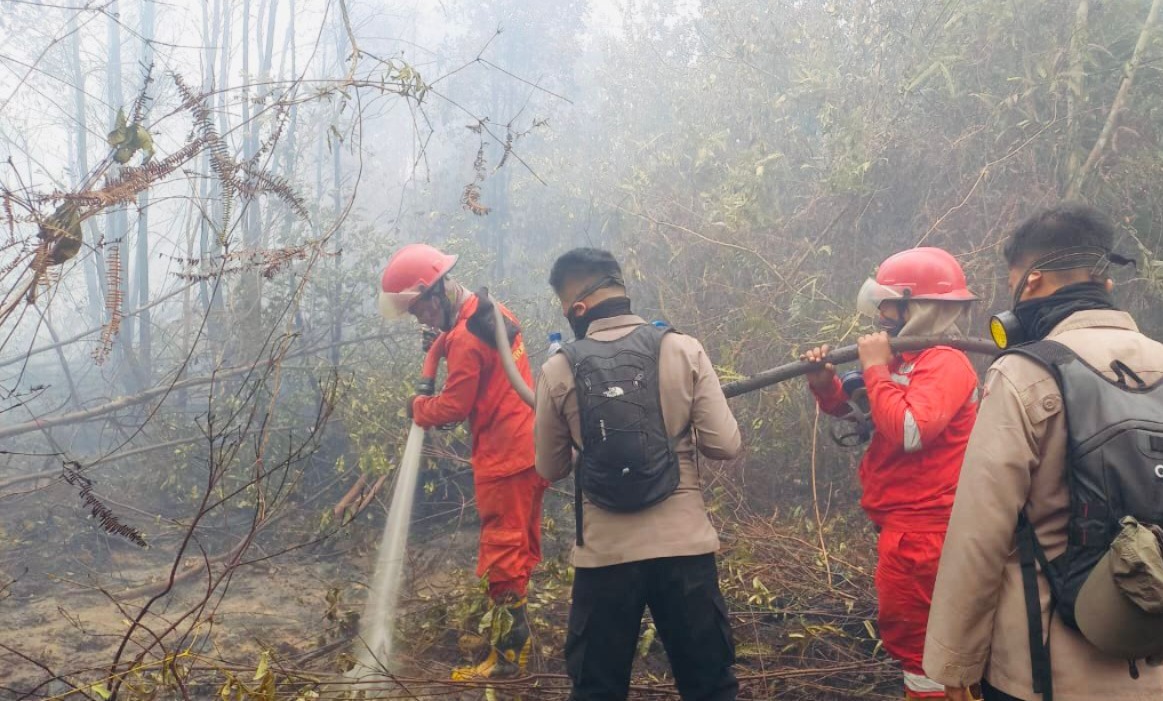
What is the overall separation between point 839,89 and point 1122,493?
755cm

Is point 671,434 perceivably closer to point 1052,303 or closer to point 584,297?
point 584,297

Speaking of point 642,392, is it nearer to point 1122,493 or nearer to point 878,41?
point 1122,493

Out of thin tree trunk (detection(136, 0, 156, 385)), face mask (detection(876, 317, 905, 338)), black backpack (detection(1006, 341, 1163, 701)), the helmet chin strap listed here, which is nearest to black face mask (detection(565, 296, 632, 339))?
face mask (detection(876, 317, 905, 338))

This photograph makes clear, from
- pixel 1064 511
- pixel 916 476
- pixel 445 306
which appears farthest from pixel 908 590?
pixel 445 306

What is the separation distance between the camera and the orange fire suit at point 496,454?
4031 millimetres

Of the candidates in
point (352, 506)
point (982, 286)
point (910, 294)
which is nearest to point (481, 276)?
point (352, 506)

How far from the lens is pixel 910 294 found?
336 cm

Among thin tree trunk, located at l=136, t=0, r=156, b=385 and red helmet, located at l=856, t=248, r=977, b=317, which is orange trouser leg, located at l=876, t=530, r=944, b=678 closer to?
red helmet, located at l=856, t=248, r=977, b=317

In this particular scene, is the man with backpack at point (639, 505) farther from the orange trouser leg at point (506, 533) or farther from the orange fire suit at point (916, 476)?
the orange trouser leg at point (506, 533)

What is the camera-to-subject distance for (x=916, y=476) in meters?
2.92

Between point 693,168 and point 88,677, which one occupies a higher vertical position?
point 693,168

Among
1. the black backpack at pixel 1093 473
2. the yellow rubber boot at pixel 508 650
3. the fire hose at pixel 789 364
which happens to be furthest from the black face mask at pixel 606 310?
the yellow rubber boot at pixel 508 650

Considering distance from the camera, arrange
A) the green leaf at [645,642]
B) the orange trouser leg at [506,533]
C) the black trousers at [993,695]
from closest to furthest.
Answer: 1. the black trousers at [993,695]
2. the orange trouser leg at [506,533]
3. the green leaf at [645,642]

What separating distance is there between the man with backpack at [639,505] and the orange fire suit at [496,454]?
1.21 meters
